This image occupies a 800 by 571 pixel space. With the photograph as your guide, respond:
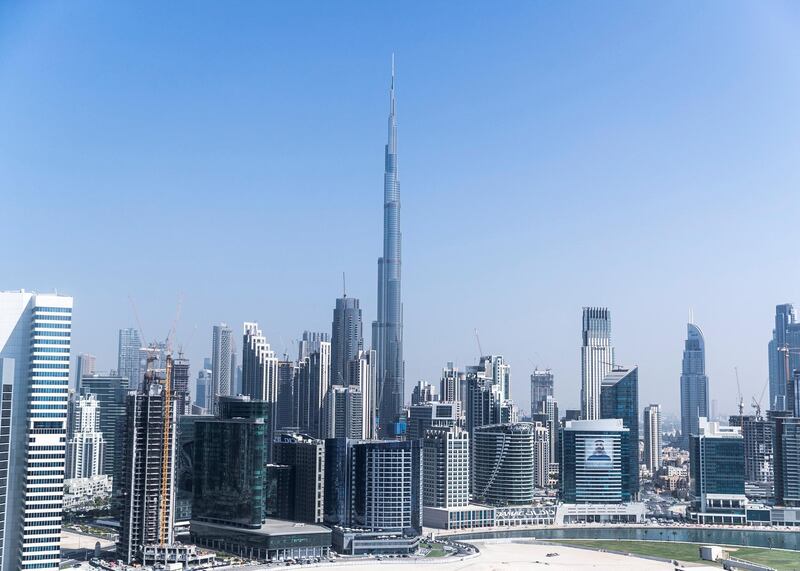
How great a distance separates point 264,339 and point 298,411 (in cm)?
721

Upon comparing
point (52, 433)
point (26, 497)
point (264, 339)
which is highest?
point (264, 339)

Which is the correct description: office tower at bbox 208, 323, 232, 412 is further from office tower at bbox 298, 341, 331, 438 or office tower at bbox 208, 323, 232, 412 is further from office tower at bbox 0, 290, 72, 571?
office tower at bbox 0, 290, 72, 571

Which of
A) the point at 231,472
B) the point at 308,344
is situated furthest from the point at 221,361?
the point at 231,472

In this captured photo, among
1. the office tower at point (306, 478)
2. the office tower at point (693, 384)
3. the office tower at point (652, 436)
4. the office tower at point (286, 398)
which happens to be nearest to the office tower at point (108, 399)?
the office tower at point (286, 398)

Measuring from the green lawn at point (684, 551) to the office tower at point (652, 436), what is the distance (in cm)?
4164

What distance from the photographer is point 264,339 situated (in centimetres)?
8106

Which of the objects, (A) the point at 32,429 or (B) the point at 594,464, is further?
(B) the point at 594,464

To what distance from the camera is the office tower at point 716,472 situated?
5147 centimetres

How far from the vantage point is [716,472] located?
5341 cm

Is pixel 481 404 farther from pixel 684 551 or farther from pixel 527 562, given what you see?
pixel 527 562

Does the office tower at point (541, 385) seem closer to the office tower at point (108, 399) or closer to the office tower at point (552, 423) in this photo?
the office tower at point (552, 423)

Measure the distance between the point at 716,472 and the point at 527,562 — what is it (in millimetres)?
21368

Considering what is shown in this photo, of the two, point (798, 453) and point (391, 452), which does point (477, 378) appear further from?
point (391, 452)

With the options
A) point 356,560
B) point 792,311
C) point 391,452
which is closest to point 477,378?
point 391,452
